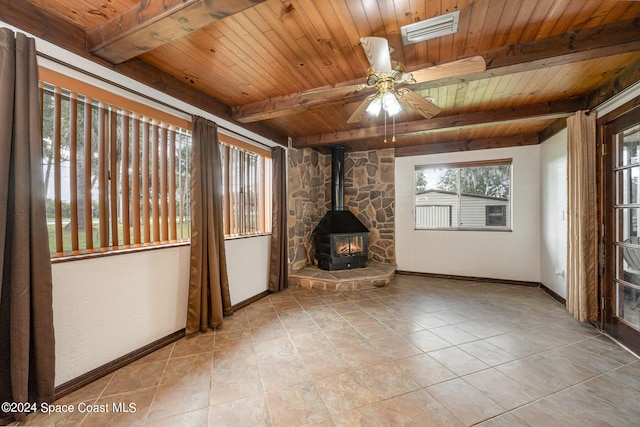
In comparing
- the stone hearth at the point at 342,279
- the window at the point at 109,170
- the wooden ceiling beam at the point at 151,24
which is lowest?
the stone hearth at the point at 342,279

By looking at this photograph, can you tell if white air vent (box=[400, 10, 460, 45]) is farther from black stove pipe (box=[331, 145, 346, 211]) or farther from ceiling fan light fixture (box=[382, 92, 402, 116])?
black stove pipe (box=[331, 145, 346, 211])

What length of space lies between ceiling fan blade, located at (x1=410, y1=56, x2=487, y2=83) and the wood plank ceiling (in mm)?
260

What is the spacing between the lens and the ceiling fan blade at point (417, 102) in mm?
1980

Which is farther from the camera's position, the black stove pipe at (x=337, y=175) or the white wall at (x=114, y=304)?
the black stove pipe at (x=337, y=175)

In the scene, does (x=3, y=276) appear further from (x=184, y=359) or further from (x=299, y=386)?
(x=299, y=386)

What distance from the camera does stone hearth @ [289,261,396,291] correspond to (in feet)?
12.9

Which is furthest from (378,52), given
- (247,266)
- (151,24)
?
(247,266)


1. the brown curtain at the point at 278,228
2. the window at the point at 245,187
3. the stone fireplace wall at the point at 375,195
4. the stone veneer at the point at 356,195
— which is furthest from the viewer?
the stone fireplace wall at the point at 375,195

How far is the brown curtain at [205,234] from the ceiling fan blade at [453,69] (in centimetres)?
210

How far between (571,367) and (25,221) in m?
3.92

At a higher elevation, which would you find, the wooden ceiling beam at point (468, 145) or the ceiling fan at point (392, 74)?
the wooden ceiling beam at point (468, 145)

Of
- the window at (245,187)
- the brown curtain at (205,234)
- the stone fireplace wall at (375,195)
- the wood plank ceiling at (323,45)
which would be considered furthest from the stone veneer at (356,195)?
the wood plank ceiling at (323,45)

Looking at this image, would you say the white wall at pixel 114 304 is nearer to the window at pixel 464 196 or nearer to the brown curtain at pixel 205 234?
the brown curtain at pixel 205 234

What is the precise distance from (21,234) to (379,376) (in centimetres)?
247
